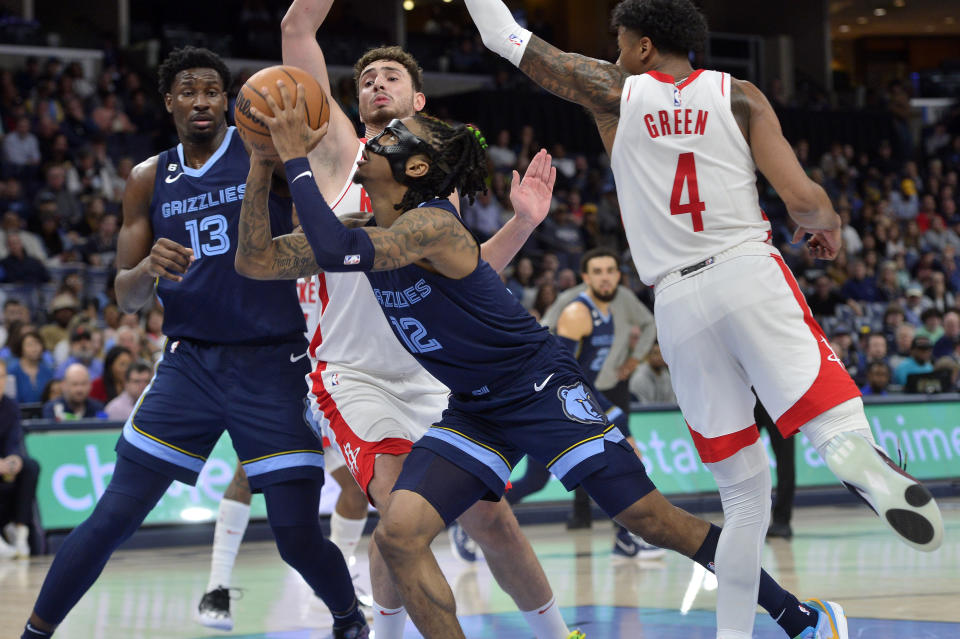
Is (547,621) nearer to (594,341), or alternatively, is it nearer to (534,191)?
(534,191)

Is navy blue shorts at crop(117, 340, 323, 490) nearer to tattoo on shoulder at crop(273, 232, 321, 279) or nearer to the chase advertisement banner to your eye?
tattoo on shoulder at crop(273, 232, 321, 279)

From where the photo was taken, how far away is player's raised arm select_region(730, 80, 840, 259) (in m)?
3.92

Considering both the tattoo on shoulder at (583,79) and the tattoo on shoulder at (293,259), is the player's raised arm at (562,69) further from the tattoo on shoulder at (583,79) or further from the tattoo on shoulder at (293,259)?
the tattoo on shoulder at (293,259)

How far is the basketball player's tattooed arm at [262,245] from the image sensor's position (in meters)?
3.86

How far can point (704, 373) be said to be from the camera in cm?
396

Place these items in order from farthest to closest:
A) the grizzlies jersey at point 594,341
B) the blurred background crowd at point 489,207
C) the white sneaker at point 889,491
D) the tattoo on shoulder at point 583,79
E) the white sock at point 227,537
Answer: the blurred background crowd at point 489,207, the grizzlies jersey at point 594,341, the white sock at point 227,537, the tattoo on shoulder at point 583,79, the white sneaker at point 889,491

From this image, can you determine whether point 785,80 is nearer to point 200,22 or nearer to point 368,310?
point 200,22

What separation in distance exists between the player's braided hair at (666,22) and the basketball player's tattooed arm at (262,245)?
1294 mm

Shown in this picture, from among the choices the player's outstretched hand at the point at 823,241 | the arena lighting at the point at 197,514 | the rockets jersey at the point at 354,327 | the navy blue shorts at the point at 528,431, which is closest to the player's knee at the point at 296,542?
the rockets jersey at the point at 354,327

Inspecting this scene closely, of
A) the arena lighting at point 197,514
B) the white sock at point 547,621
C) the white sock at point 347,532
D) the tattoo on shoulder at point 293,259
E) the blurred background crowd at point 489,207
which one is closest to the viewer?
the tattoo on shoulder at point 293,259

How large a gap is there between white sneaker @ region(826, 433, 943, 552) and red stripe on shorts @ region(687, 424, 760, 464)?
1.06 feet

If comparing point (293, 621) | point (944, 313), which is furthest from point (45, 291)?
point (944, 313)

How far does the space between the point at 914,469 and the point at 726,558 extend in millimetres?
9364

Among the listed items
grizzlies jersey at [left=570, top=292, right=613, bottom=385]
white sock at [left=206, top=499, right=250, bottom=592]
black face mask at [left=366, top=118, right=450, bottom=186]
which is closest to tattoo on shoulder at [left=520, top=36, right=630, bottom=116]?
black face mask at [left=366, top=118, right=450, bottom=186]
